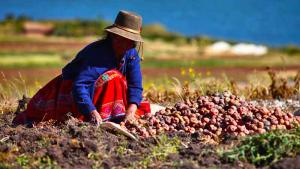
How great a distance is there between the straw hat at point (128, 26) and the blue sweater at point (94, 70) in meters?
0.20

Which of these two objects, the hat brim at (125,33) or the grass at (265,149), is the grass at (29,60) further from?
the grass at (265,149)

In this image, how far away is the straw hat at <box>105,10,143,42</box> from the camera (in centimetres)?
611

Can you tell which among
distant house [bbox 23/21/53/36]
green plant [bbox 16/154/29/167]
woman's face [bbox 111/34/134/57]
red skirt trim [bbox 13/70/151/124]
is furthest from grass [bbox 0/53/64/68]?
green plant [bbox 16/154/29/167]

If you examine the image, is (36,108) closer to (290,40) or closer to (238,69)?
(238,69)

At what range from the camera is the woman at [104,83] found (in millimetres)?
6109

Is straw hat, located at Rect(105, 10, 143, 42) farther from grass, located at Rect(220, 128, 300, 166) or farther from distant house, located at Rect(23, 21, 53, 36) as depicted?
distant house, located at Rect(23, 21, 53, 36)

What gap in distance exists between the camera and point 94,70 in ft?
20.2

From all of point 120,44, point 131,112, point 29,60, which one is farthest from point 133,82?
point 29,60

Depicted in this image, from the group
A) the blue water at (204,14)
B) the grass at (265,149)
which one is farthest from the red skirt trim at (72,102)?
the blue water at (204,14)

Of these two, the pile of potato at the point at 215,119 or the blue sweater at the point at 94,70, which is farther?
the blue sweater at the point at 94,70

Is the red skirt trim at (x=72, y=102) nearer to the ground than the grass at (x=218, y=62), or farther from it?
nearer to the ground

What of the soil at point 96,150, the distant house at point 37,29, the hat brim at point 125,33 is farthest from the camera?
the distant house at point 37,29

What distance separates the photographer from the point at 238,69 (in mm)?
24781

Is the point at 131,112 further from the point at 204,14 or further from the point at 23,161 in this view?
the point at 204,14
